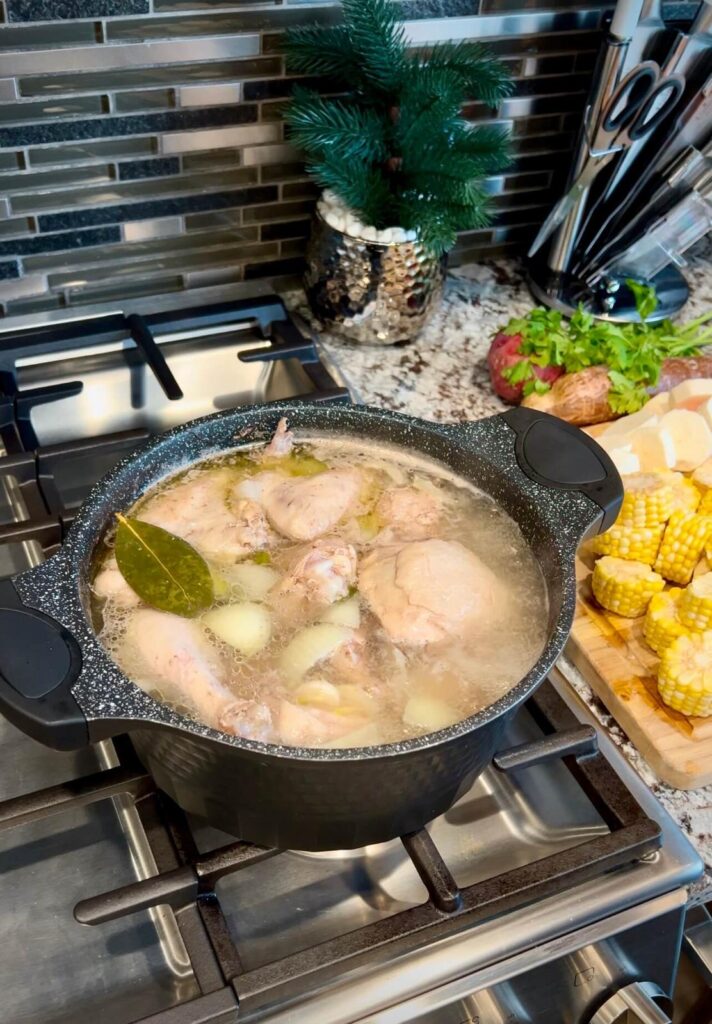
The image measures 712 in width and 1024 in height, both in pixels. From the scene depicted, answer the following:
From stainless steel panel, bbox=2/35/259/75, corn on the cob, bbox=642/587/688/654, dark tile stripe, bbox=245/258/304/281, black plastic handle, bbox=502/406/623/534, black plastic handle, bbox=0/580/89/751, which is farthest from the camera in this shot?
dark tile stripe, bbox=245/258/304/281

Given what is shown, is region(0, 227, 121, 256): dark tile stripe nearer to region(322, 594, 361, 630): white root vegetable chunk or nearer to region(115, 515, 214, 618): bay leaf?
region(115, 515, 214, 618): bay leaf

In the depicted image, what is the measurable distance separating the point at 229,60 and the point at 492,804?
0.90 m

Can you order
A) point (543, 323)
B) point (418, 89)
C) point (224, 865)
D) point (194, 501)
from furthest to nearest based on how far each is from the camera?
point (543, 323) → point (418, 89) → point (194, 501) → point (224, 865)

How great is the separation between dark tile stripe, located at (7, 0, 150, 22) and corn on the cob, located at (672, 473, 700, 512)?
786mm

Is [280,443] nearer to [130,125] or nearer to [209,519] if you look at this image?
[209,519]

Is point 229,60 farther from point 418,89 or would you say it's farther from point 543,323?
point 543,323

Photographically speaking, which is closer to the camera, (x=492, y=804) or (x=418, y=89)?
(x=492, y=804)

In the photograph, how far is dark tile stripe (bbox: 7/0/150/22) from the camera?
105cm

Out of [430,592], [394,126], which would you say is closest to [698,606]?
[430,592]

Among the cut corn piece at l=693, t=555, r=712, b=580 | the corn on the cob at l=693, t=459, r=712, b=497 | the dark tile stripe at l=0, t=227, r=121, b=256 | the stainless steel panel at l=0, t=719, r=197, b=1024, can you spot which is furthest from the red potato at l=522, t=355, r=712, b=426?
the stainless steel panel at l=0, t=719, r=197, b=1024

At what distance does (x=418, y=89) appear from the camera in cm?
115

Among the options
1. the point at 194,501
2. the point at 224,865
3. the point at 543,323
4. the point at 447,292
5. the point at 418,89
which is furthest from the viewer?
the point at 447,292

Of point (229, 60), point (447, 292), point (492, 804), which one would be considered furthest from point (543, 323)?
point (492, 804)

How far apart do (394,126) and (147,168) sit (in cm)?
31
